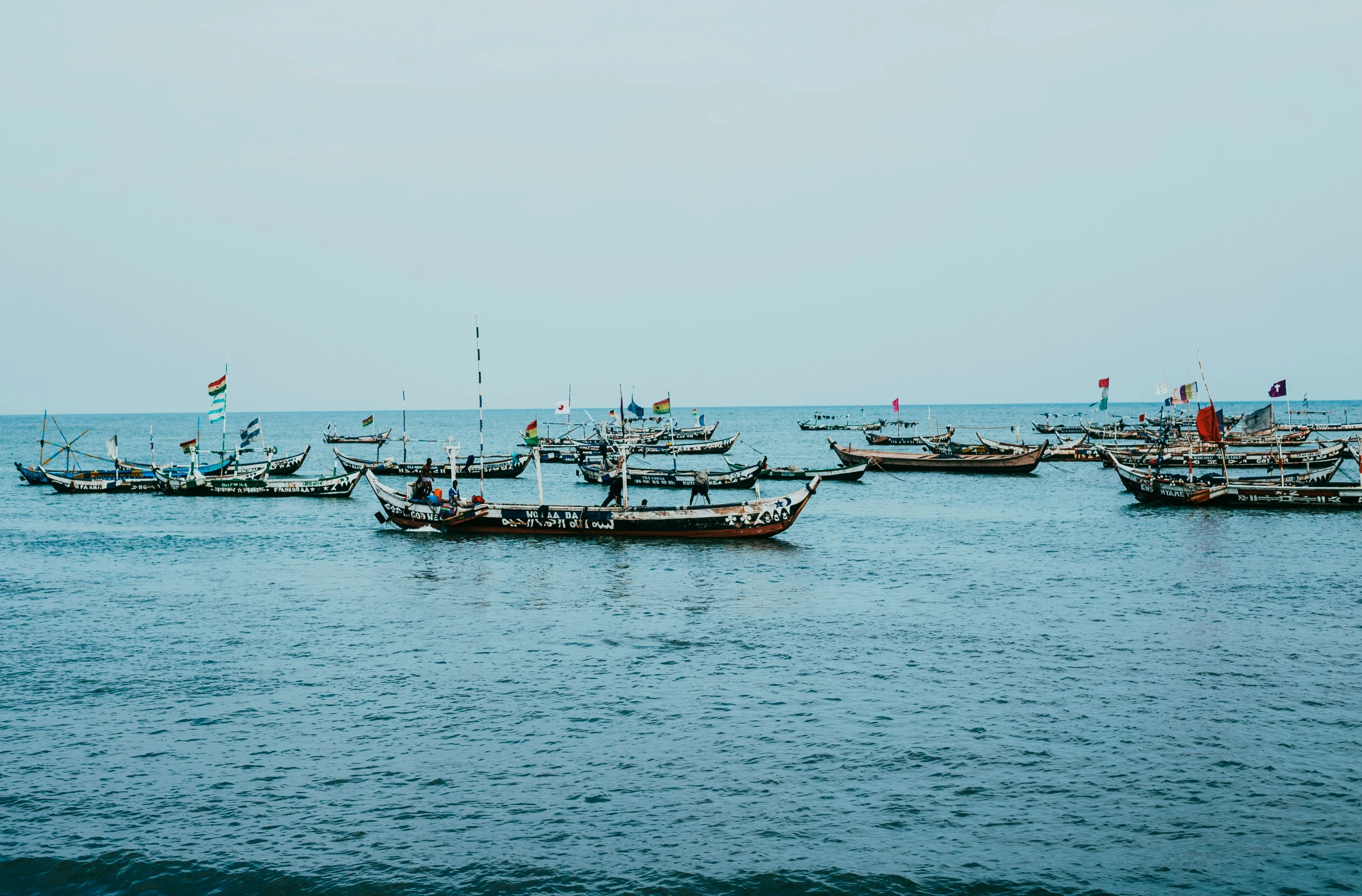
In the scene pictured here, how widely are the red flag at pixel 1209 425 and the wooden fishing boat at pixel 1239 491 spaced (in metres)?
2.85

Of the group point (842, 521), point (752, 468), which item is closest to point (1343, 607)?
point (842, 521)

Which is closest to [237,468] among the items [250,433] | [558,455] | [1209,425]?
[250,433]

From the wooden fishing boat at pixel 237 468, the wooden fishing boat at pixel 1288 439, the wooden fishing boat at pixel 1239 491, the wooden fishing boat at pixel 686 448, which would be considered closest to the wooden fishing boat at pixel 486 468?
the wooden fishing boat at pixel 237 468

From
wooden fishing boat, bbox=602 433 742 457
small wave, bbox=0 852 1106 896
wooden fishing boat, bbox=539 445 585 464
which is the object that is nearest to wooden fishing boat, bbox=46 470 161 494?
wooden fishing boat, bbox=539 445 585 464

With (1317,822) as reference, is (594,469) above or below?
above

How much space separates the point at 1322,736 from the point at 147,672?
22812mm

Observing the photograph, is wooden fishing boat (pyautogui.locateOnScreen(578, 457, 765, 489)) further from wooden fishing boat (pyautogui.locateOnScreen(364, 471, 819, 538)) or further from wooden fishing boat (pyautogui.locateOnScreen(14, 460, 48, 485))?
wooden fishing boat (pyautogui.locateOnScreen(14, 460, 48, 485))

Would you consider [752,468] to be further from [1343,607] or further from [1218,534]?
[1343,607]

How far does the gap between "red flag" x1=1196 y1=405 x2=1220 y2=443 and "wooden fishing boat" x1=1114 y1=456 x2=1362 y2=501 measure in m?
2.85

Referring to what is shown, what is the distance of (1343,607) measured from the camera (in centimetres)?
2719

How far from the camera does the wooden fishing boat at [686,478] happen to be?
60312 millimetres

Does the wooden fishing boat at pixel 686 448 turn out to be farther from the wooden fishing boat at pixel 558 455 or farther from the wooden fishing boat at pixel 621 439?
the wooden fishing boat at pixel 558 455

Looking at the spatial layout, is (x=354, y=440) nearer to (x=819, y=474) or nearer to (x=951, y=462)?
(x=819, y=474)

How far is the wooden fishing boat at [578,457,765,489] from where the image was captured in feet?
198
